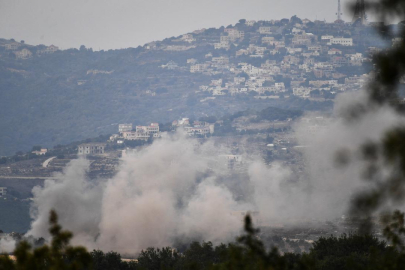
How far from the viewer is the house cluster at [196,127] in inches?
6660

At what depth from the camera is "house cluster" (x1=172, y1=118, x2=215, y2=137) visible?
6660 inches

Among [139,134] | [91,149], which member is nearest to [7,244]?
[91,149]

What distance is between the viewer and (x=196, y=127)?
17512cm

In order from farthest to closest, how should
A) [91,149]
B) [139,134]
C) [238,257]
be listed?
1. [139,134]
2. [91,149]
3. [238,257]

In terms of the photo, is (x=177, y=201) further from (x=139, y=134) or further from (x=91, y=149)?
(x=139, y=134)

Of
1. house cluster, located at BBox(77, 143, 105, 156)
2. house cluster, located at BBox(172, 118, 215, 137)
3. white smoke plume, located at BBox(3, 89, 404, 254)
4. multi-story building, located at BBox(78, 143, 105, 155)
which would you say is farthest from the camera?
house cluster, located at BBox(172, 118, 215, 137)

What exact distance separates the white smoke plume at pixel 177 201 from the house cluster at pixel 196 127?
6011cm

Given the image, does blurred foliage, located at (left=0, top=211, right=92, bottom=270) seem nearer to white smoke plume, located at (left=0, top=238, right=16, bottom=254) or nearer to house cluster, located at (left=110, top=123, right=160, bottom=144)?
white smoke plume, located at (left=0, top=238, right=16, bottom=254)

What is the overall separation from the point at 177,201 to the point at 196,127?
9589cm

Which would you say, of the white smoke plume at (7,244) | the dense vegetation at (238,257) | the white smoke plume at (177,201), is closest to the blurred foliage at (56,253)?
the dense vegetation at (238,257)

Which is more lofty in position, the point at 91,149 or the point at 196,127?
the point at 196,127

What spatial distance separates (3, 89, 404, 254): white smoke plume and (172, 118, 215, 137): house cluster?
197 feet

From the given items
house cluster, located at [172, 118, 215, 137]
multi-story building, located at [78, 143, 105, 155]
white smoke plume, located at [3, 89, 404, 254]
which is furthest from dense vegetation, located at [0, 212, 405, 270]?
house cluster, located at [172, 118, 215, 137]

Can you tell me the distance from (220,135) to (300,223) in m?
86.5
